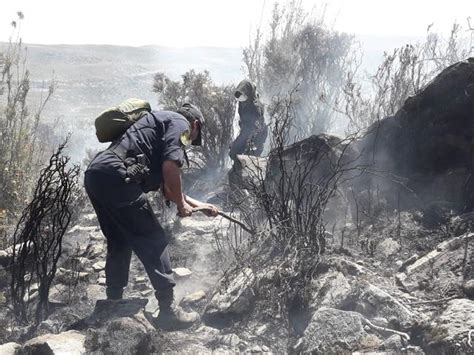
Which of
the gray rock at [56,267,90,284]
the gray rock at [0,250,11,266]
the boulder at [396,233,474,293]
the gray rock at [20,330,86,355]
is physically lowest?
the gray rock at [56,267,90,284]

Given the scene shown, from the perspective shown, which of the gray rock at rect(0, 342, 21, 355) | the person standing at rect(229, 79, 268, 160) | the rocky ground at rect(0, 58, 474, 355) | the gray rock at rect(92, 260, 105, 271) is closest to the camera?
the rocky ground at rect(0, 58, 474, 355)

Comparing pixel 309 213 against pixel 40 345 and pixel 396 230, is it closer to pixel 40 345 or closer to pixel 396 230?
pixel 396 230

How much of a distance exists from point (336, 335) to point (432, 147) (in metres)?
2.37

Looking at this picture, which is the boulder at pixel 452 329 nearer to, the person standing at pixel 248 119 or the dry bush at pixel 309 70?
the person standing at pixel 248 119

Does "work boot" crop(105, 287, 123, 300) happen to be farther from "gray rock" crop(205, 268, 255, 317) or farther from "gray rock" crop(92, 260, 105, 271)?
"gray rock" crop(92, 260, 105, 271)

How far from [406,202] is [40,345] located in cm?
303

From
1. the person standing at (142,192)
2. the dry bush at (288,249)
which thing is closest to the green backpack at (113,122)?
the person standing at (142,192)

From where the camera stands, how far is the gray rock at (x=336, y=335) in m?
2.27

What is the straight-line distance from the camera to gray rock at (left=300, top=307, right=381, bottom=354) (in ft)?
7.46

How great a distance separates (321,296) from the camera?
9.17 ft

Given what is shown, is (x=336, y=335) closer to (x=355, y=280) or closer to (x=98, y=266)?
(x=355, y=280)

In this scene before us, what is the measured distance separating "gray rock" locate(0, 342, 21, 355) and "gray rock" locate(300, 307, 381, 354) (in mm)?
1528

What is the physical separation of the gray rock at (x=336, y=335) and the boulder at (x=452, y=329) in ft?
0.84

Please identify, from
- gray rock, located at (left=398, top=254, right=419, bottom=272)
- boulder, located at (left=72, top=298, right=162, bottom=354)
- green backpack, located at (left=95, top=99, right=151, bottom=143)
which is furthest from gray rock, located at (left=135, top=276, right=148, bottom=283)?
gray rock, located at (left=398, top=254, right=419, bottom=272)
